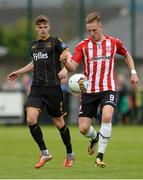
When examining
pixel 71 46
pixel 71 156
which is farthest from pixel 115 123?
pixel 71 156

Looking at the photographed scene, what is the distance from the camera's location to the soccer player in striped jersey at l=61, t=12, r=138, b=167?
39.0ft

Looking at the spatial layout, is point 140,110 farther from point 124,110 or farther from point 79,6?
point 79,6

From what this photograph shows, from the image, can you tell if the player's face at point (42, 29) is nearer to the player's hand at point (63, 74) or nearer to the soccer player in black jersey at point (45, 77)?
the soccer player in black jersey at point (45, 77)

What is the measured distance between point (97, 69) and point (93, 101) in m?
0.51

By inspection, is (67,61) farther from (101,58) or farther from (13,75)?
(13,75)

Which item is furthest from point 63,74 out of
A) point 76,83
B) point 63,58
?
point 76,83

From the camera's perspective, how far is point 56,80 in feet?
39.9

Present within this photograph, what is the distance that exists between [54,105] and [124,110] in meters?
15.4

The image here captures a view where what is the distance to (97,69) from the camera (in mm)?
12078

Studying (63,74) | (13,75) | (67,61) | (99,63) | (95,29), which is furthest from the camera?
(13,75)

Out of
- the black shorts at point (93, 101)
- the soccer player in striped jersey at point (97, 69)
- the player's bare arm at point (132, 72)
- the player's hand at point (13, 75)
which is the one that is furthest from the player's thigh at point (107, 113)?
the player's hand at point (13, 75)

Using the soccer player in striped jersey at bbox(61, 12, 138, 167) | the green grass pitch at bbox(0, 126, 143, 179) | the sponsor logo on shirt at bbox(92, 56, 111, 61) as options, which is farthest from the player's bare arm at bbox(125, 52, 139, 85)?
the green grass pitch at bbox(0, 126, 143, 179)

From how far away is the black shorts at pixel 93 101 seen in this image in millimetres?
12023

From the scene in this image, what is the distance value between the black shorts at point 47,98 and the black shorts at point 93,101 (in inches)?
14.5
